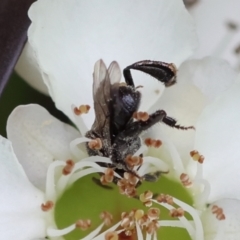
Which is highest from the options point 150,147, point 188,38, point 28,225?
point 188,38

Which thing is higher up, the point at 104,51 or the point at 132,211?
the point at 104,51

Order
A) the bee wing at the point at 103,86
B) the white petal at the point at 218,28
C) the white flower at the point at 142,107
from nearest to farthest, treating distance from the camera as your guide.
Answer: the bee wing at the point at 103,86 < the white flower at the point at 142,107 < the white petal at the point at 218,28

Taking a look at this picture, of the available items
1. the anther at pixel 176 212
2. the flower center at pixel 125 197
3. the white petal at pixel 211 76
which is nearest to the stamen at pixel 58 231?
the flower center at pixel 125 197

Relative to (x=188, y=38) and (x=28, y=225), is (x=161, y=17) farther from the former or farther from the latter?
(x=28, y=225)

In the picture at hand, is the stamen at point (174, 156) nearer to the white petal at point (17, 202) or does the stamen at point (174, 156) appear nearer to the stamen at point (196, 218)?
the stamen at point (196, 218)

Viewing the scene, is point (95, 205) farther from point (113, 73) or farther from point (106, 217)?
point (113, 73)

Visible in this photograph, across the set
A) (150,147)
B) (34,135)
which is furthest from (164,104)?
(34,135)
